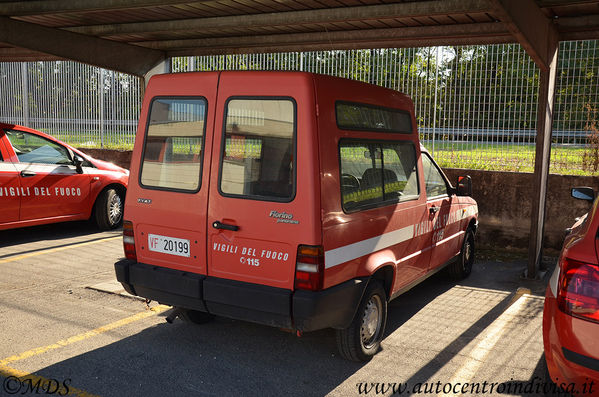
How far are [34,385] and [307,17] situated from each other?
5.48 m

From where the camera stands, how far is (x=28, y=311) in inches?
209

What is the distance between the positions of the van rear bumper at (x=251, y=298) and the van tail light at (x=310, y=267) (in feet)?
0.20

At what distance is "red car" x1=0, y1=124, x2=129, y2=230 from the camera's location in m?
7.95

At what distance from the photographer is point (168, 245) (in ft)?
14.2

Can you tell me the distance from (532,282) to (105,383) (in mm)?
5265

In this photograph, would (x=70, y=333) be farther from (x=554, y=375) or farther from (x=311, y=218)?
(x=554, y=375)

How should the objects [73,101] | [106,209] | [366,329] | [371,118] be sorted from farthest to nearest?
Answer: [73,101] < [106,209] < [371,118] < [366,329]

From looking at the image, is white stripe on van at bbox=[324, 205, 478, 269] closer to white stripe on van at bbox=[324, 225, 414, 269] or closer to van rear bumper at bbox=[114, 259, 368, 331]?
white stripe on van at bbox=[324, 225, 414, 269]

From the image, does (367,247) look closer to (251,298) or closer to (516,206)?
(251,298)

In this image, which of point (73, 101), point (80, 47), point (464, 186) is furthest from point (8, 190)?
point (73, 101)

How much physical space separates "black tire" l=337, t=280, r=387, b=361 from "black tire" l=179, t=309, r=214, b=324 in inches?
56.4

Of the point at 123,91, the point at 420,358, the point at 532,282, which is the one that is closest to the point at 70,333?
the point at 420,358

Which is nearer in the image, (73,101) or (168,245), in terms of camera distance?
(168,245)

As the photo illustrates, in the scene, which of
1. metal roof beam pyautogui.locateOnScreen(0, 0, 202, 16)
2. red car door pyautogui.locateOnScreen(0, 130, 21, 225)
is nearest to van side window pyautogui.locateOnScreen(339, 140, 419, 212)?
metal roof beam pyautogui.locateOnScreen(0, 0, 202, 16)
